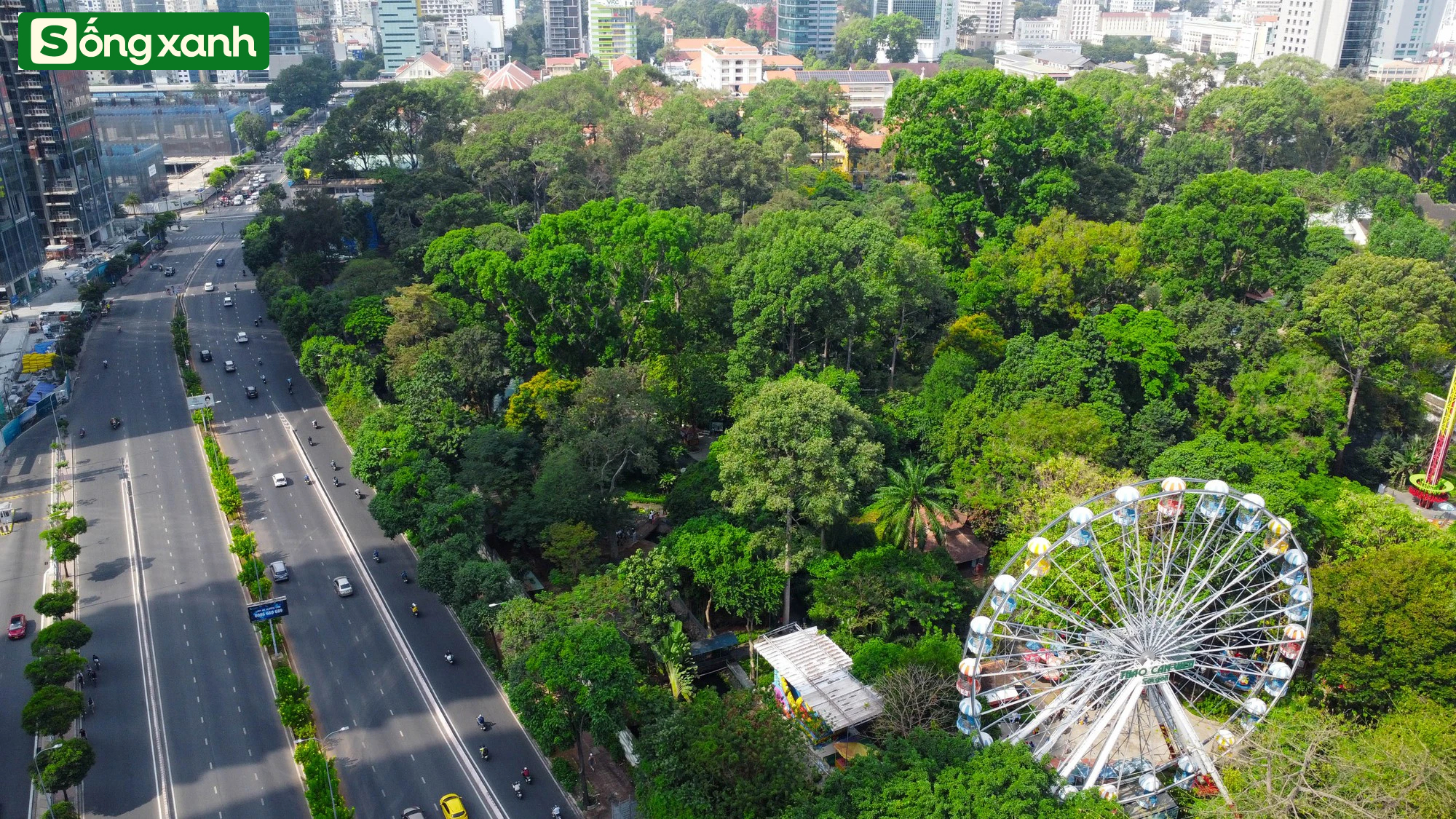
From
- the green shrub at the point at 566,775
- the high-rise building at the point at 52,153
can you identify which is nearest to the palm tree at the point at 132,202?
the high-rise building at the point at 52,153

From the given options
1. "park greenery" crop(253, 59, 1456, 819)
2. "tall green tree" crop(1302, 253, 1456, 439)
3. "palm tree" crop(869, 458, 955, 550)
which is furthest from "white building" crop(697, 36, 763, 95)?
"palm tree" crop(869, 458, 955, 550)

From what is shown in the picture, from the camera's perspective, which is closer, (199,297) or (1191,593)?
(1191,593)

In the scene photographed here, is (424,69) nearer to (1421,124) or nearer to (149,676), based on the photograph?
(1421,124)

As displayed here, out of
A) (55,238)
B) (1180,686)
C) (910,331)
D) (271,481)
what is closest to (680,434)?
(910,331)

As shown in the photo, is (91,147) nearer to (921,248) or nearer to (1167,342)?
(921,248)

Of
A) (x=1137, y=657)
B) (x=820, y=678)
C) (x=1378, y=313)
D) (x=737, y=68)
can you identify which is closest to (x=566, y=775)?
(x=820, y=678)

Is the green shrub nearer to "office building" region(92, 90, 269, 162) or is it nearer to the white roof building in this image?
the white roof building

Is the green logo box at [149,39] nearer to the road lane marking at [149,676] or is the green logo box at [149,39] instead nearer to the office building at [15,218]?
the road lane marking at [149,676]
